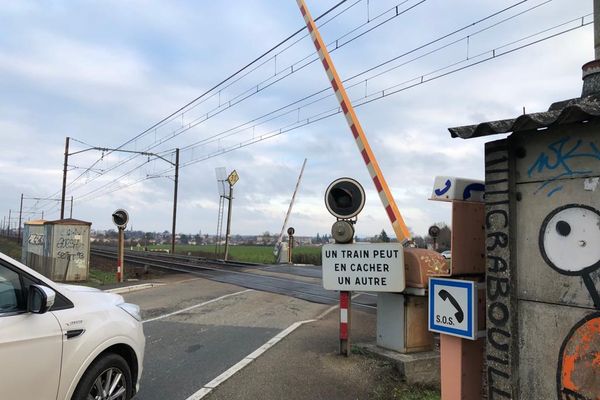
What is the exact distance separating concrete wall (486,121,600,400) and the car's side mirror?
3.31 meters

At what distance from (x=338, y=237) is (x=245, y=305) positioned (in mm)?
5666

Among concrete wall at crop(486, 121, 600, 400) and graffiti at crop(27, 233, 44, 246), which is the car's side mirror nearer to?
concrete wall at crop(486, 121, 600, 400)

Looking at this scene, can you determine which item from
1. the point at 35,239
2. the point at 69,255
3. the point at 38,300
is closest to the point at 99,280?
the point at 69,255

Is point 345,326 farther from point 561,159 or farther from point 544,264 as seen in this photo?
point 561,159

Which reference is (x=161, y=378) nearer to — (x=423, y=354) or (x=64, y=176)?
(x=423, y=354)

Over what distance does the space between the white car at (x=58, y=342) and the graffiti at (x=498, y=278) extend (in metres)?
3.12

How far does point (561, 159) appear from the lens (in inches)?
141

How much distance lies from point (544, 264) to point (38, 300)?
363 cm

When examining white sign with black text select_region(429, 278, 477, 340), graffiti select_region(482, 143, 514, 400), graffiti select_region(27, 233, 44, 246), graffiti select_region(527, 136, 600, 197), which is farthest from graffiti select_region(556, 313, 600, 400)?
graffiti select_region(27, 233, 44, 246)

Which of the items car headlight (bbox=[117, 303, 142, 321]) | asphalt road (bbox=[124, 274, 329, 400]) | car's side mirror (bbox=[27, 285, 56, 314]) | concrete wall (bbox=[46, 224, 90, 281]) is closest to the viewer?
car's side mirror (bbox=[27, 285, 56, 314])

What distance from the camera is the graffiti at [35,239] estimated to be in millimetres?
19034

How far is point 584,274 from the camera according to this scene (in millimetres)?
3352

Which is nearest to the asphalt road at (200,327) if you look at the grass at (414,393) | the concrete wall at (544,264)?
the grass at (414,393)

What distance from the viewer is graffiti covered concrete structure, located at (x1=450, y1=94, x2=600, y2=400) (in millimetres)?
3354
